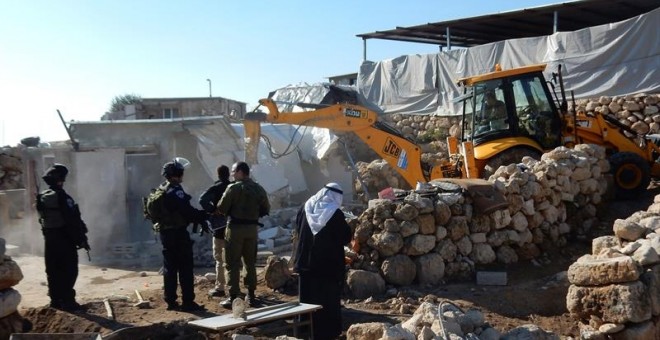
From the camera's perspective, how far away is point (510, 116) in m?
10.9

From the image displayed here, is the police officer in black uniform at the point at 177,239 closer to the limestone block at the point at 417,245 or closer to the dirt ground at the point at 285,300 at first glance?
the dirt ground at the point at 285,300

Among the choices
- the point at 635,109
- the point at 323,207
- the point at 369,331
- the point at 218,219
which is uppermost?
the point at 635,109

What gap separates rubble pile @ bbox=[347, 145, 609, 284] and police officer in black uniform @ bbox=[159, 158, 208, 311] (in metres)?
2.05

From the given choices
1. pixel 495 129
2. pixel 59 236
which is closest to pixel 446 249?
pixel 495 129

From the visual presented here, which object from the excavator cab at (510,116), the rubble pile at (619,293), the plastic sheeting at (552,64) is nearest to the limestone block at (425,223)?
the rubble pile at (619,293)

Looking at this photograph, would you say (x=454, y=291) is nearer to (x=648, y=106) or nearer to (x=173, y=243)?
(x=173, y=243)

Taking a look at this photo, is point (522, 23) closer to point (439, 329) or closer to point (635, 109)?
point (635, 109)

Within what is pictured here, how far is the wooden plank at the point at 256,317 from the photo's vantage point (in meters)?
5.46

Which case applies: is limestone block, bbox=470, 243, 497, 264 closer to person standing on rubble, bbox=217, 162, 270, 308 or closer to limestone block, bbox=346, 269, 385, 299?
limestone block, bbox=346, 269, 385, 299

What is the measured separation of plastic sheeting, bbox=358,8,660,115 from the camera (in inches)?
599

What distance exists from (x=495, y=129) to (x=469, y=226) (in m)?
2.63

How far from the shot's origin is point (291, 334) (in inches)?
249

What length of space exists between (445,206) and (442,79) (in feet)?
36.2

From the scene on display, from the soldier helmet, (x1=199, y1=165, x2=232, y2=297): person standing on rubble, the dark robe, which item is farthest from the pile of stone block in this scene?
the dark robe
